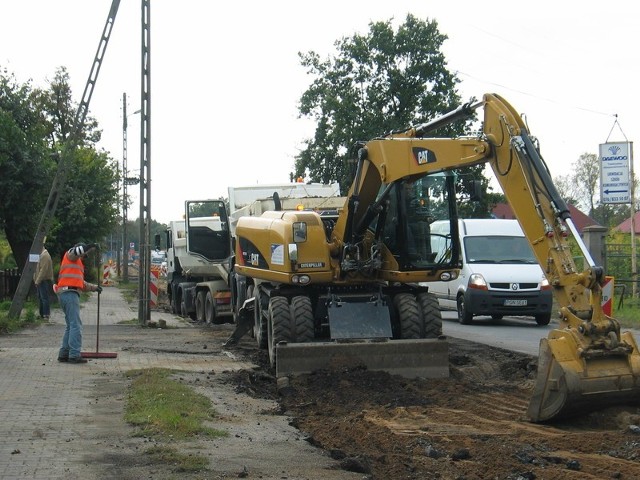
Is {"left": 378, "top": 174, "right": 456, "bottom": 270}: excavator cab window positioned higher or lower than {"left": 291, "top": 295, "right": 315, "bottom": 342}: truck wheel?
higher

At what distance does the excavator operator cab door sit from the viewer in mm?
13688

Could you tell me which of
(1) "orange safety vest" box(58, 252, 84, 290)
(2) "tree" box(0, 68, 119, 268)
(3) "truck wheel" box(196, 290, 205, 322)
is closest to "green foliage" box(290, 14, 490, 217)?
(2) "tree" box(0, 68, 119, 268)

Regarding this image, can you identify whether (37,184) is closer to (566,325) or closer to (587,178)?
(566,325)

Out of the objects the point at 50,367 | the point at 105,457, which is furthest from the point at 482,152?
the point at 50,367

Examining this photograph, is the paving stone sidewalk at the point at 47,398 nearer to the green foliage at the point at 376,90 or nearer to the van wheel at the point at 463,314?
the van wheel at the point at 463,314

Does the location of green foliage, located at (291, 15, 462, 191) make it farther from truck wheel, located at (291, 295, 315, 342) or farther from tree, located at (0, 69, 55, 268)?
truck wheel, located at (291, 295, 315, 342)

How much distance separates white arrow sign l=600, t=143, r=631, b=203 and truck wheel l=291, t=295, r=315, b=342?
1918 centimetres

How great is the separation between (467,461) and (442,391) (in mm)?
4088

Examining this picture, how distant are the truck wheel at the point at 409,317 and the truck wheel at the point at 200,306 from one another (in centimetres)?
1271

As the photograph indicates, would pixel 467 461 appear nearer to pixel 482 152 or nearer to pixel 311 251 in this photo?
pixel 482 152

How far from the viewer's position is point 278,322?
1353 centimetres

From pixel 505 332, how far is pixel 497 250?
3.31 metres

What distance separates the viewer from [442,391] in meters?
11.5

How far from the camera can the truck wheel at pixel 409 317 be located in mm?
13703
